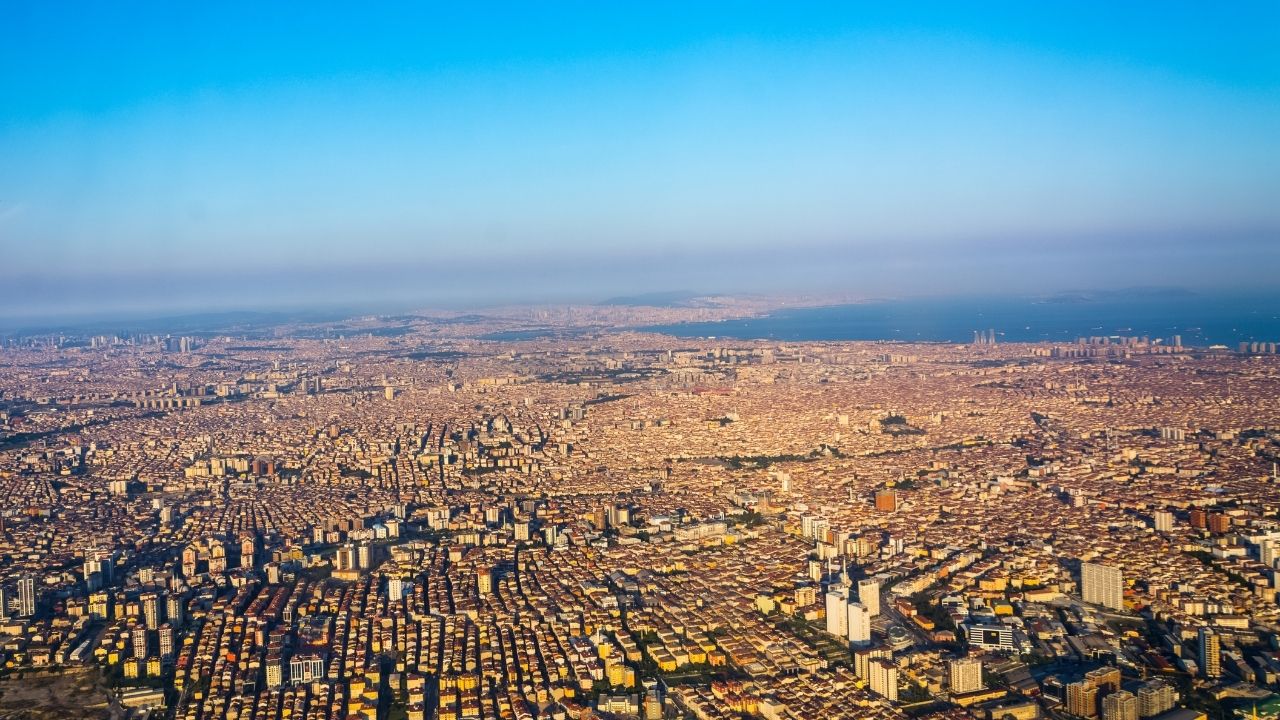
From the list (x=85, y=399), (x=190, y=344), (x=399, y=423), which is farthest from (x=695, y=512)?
(x=190, y=344)

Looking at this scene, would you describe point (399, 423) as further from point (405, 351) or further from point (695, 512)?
point (405, 351)

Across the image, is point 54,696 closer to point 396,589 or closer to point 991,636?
point 396,589

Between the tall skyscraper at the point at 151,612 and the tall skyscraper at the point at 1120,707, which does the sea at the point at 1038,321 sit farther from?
the tall skyscraper at the point at 151,612

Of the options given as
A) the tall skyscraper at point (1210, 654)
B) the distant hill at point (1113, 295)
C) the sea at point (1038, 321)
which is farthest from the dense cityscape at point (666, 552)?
the distant hill at point (1113, 295)

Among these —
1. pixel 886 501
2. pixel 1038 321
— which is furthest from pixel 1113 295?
pixel 886 501

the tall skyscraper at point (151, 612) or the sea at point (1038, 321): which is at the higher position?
the sea at point (1038, 321)

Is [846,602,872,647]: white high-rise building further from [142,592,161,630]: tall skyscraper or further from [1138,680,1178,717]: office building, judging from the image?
[142,592,161,630]: tall skyscraper

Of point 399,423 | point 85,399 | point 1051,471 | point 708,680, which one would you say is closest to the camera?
point 708,680

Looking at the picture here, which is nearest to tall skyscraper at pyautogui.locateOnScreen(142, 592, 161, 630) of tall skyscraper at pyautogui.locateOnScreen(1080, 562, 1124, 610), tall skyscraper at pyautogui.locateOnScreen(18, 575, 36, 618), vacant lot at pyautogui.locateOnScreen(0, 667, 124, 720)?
vacant lot at pyautogui.locateOnScreen(0, 667, 124, 720)
